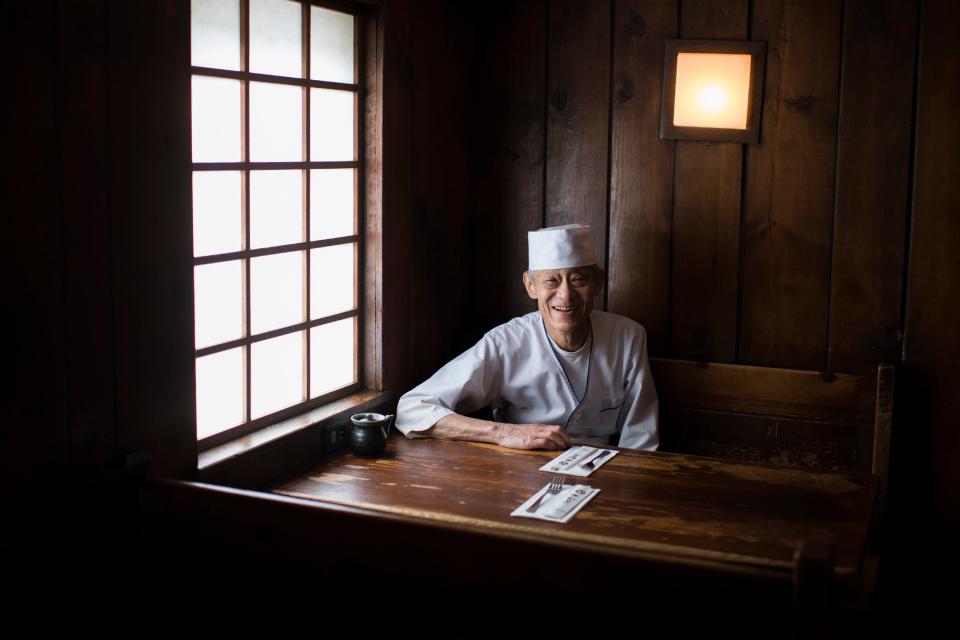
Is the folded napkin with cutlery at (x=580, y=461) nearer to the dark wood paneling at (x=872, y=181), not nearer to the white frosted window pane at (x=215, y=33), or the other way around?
the dark wood paneling at (x=872, y=181)

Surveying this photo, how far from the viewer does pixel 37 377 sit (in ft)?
6.06

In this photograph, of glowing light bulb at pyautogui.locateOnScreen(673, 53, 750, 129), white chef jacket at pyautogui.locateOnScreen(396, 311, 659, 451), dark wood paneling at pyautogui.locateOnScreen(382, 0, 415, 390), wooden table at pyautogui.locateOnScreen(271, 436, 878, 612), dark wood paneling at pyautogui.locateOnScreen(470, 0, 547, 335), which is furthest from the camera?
dark wood paneling at pyautogui.locateOnScreen(470, 0, 547, 335)

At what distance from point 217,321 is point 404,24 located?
1.23m

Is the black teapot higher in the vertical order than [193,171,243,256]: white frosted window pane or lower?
lower

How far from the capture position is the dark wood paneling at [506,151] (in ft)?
11.7

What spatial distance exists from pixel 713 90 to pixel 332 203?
1.34m

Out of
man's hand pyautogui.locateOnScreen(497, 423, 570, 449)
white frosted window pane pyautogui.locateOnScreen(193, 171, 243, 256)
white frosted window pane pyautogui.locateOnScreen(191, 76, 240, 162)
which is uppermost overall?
white frosted window pane pyautogui.locateOnScreen(191, 76, 240, 162)

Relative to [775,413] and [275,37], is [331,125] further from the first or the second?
[775,413]

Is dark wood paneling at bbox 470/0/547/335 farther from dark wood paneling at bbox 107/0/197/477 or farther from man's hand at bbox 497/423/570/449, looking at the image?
dark wood paneling at bbox 107/0/197/477

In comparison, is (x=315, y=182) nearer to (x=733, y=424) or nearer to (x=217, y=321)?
(x=217, y=321)

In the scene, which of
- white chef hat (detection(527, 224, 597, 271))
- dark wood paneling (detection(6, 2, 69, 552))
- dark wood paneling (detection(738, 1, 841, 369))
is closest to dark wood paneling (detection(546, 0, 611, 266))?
white chef hat (detection(527, 224, 597, 271))

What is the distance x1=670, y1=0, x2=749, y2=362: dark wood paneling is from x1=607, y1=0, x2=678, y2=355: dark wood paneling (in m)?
0.04

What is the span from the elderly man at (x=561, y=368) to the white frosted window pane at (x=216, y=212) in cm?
87

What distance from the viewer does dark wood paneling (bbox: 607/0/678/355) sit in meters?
3.39
